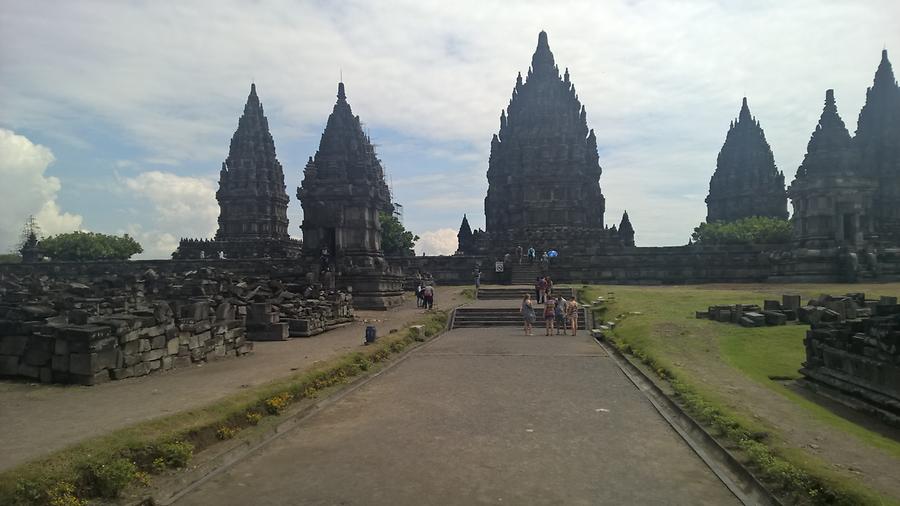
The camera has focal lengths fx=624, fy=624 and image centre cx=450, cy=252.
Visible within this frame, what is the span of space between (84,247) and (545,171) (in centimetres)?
4970

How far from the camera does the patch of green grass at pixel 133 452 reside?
5.70m

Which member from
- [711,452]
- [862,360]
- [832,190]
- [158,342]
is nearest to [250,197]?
[832,190]

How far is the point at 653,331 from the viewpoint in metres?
17.7

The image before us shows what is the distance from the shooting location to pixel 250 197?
63.3 m

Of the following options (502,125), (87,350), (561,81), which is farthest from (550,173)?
(87,350)

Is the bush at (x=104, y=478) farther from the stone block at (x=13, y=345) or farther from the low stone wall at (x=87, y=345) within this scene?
the stone block at (x=13, y=345)

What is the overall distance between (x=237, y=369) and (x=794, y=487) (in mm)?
10896

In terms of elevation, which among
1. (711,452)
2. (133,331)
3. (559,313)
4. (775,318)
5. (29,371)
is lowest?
(711,452)

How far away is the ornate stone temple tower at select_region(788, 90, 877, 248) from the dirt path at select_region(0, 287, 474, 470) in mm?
31188

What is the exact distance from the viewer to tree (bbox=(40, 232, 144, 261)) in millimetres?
66750

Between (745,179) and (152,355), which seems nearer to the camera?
(152,355)

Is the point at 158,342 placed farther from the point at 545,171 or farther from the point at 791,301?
the point at 545,171

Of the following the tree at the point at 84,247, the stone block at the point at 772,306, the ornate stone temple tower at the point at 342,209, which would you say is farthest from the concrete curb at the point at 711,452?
the tree at the point at 84,247

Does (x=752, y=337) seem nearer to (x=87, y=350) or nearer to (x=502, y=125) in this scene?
(x=87, y=350)
